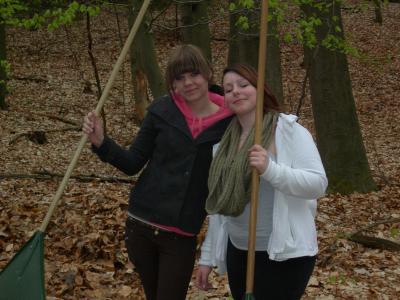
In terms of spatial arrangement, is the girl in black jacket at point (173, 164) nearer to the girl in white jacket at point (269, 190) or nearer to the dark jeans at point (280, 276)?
the girl in white jacket at point (269, 190)

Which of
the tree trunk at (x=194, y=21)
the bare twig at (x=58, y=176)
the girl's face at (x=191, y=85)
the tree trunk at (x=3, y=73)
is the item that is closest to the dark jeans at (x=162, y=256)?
the girl's face at (x=191, y=85)

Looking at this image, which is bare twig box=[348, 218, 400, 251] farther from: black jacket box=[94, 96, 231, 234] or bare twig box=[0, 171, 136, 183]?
black jacket box=[94, 96, 231, 234]

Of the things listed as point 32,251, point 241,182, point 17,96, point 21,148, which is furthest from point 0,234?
point 17,96

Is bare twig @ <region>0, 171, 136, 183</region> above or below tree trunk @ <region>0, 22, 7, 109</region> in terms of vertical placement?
below

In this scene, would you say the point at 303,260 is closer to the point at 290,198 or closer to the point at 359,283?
the point at 290,198

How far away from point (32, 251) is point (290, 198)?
4.15ft

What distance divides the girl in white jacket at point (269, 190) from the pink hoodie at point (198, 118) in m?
0.14

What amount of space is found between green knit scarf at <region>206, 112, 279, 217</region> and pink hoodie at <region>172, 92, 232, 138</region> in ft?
0.72

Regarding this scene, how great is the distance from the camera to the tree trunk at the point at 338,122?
934 cm

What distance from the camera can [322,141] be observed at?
31.4 ft

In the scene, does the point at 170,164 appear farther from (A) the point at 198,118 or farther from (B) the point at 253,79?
(B) the point at 253,79

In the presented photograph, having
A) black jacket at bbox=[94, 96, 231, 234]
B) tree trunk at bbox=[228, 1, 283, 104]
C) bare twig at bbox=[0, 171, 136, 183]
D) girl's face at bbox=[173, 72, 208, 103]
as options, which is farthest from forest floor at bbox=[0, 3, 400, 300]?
girl's face at bbox=[173, 72, 208, 103]

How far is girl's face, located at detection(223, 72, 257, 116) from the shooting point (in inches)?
112

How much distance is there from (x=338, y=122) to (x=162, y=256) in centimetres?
675
